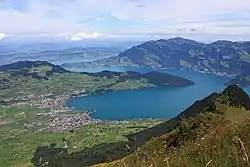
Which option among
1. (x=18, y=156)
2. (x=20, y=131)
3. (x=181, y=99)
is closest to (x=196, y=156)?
(x=18, y=156)

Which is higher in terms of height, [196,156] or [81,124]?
[196,156]

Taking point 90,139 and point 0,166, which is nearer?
point 0,166

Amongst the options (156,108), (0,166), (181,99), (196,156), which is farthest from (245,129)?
(181,99)

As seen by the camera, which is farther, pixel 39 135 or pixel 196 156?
pixel 39 135

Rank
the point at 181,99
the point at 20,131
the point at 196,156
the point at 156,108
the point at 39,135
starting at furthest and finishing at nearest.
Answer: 1. the point at 181,99
2. the point at 156,108
3. the point at 20,131
4. the point at 39,135
5. the point at 196,156

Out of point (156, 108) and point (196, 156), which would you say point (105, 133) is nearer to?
point (156, 108)

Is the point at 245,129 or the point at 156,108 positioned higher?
the point at 245,129

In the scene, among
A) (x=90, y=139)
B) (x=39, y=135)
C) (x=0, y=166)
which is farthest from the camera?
(x=39, y=135)

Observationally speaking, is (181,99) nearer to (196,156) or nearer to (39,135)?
(39,135)

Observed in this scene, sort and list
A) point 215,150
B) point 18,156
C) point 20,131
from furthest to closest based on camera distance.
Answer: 1. point 20,131
2. point 18,156
3. point 215,150
